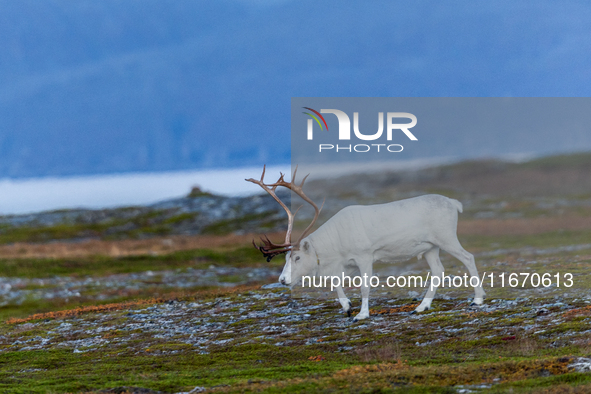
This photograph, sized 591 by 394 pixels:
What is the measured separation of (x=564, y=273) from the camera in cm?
2244

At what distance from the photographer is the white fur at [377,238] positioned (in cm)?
1859

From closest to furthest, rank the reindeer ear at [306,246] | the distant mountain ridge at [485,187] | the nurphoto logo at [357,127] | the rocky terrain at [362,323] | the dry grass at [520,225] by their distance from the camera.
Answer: the rocky terrain at [362,323] → the reindeer ear at [306,246] → the nurphoto logo at [357,127] → the distant mountain ridge at [485,187] → the dry grass at [520,225]

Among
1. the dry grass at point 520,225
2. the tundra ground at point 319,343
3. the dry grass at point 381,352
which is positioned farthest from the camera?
the dry grass at point 520,225

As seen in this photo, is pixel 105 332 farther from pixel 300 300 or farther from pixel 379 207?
pixel 379 207

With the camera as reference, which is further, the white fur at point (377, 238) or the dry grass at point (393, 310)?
Answer: the dry grass at point (393, 310)

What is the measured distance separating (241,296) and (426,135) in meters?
11.6

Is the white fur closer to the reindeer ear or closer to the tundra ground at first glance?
the reindeer ear

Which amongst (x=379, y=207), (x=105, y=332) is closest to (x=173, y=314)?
(x=105, y=332)

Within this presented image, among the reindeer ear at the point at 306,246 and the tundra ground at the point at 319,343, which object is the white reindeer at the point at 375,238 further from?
the tundra ground at the point at 319,343

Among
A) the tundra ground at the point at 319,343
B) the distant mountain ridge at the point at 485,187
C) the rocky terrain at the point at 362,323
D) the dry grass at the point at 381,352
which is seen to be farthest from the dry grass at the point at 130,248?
the dry grass at the point at 381,352

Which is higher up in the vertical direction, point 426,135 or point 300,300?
point 426,135

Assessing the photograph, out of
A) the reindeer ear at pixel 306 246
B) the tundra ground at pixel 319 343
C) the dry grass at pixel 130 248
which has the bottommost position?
the tundra ground at pixel 319 343

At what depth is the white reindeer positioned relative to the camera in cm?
1859

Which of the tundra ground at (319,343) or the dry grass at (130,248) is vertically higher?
the dry grass at (130,248)
